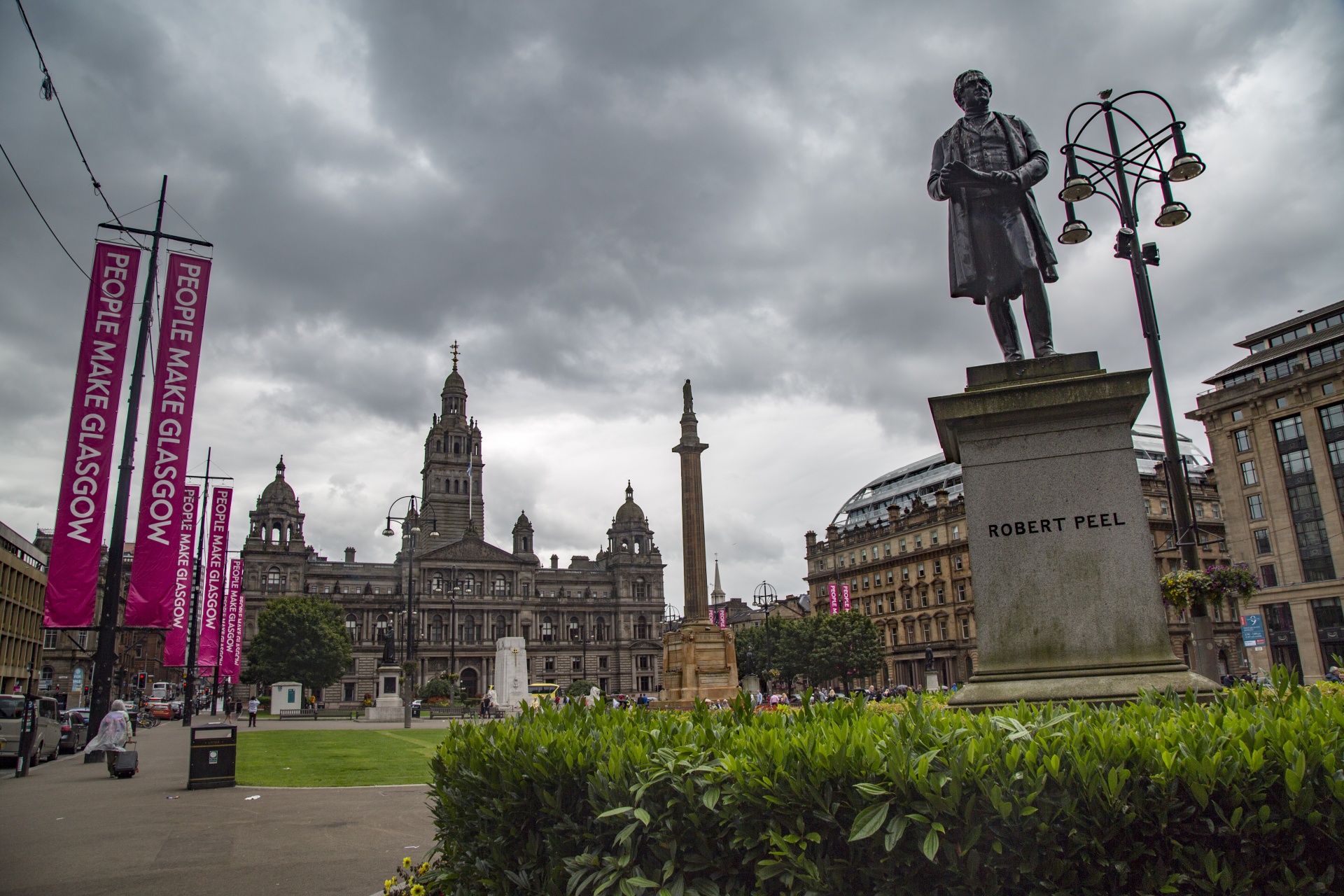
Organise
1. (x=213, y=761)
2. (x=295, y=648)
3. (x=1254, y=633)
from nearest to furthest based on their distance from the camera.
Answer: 1. (x=213, y=761)
2. (x=1254, y=633)
3. (x=295, y=648)

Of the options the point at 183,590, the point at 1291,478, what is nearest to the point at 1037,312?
the point at 183,590

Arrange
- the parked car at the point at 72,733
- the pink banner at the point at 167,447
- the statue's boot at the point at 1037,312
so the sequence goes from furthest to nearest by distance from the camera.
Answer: the parked car at the point at 72,733, the pink banner at the point at 167,447, the statue's boot at the point at 1037,312

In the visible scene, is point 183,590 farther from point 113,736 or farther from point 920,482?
point 920,482

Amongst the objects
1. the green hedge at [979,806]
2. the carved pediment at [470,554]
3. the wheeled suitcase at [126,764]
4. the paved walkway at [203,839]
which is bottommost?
the paved walkway at [203,839]

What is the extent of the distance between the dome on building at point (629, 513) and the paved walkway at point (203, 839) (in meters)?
107

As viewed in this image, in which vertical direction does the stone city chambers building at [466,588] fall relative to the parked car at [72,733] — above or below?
above

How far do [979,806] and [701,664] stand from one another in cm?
4067

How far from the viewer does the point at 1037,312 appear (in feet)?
23.0

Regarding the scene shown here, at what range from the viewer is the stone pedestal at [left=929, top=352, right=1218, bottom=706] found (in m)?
5.87

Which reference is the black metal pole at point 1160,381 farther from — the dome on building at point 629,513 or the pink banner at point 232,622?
the dome on building at point 629,513

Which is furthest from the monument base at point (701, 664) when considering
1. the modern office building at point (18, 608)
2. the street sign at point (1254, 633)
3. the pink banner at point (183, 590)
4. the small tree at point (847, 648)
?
the modern office building at point (18, 608)

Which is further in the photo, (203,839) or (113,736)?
(113,736)

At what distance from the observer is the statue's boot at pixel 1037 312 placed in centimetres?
695

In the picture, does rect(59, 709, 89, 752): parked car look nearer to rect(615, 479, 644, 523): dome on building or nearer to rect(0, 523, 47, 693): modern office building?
rect(0, 523, 47, 693): modern office building
